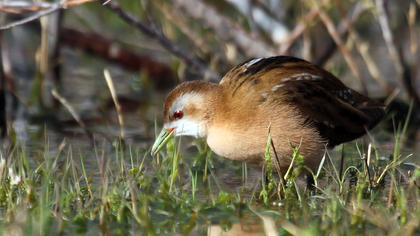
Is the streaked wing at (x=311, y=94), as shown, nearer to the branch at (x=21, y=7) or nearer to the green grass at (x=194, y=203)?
the green grass at (x=194, y=203)

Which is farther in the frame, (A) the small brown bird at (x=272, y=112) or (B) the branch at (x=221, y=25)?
(B) the branch at (x=221, y=25)

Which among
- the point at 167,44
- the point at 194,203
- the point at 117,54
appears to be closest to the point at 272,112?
the point at 194,203

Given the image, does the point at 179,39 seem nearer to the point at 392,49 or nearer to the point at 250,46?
the point at 250,46

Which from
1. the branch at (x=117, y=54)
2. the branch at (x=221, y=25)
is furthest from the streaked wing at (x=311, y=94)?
the branch at (x=117, y=54)

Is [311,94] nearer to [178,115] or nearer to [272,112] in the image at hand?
[272,112]

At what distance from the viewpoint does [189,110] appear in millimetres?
6824

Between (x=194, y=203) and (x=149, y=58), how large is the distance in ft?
19.0

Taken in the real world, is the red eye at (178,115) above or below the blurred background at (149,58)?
below

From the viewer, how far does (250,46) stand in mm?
9727

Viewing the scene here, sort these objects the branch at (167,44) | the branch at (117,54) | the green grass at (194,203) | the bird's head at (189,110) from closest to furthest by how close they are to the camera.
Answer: the green grass at (194,203) → the bird's head at (189,110) → the branch at (167,44) → the branch at (117,54)

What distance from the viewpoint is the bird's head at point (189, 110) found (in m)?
6.73

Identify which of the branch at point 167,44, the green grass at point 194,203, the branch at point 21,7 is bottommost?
the green grass at point 194,203

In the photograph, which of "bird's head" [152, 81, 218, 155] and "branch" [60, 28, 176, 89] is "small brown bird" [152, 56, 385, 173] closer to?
"bird's head" [152, 81, 218, 155]

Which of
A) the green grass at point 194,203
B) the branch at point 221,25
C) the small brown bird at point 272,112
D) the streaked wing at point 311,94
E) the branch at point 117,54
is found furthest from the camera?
the branch at point 117,54
